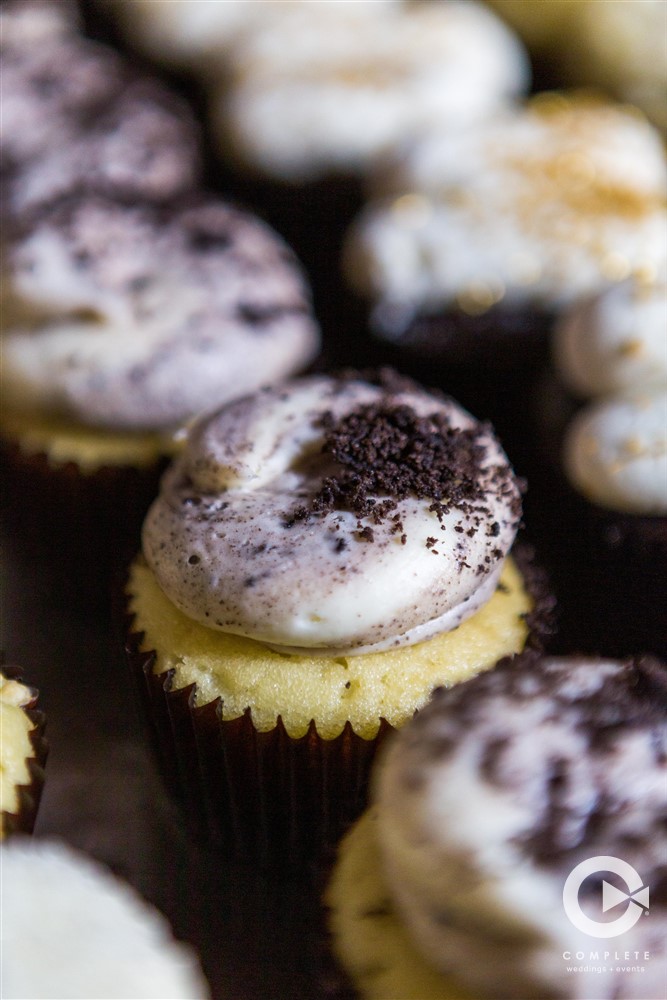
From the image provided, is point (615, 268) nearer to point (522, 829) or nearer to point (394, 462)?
point (394, 462)

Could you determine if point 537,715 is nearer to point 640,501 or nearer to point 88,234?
point 640,501

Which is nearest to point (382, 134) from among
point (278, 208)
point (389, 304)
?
point (278, 208)

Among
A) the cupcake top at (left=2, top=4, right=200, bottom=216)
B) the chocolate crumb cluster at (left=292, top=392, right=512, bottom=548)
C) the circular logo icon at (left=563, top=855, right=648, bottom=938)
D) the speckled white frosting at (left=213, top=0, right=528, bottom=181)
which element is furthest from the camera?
the speckled white frosting at (left=213, top=0, right=528, bottom=181)

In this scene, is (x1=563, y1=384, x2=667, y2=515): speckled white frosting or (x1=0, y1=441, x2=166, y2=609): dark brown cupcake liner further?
(x1=0, y1=441, x2=166, y2=609): dark brown cupcake liner

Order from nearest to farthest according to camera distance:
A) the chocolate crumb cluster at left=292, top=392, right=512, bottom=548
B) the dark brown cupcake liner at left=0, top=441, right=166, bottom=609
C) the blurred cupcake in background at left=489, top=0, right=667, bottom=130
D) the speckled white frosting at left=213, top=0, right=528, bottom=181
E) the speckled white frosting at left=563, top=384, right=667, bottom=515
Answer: the chocolate crumb cluster at left=292, top=392, right=512, bottom=548
the speckled white frosting at left=563, top=384, right=667, bottom=515
the dark brown cupcake liner at left=0, top=441, right=166, bottom=609
the speckled white frosting at left=213, top=0, right=528, bottom=181
the blurred cupcake in background at left=489, top=0, right=667, bottom=130

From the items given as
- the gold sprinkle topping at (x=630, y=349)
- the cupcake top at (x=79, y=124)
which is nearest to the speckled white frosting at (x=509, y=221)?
the gold sprinkle topping at (x=630, y=349)

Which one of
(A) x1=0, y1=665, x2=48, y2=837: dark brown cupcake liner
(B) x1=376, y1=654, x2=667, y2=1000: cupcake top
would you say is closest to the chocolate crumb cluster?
(B) x1=376, y1=654, x2=667, y2=1000: cupcake top

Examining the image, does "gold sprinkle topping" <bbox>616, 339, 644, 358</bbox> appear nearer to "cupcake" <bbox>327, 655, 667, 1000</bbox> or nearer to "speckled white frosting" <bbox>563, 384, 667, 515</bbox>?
"speckled white frosting" <bbox>563, 384, 667, 515</bbox>
